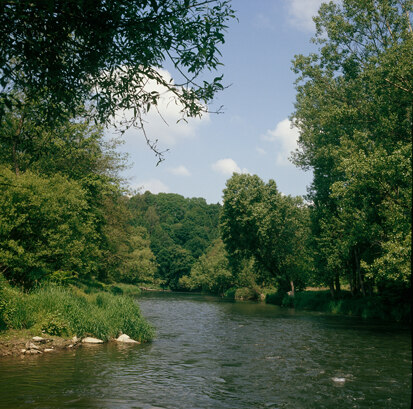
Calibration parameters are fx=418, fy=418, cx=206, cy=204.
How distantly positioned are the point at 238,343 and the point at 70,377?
9980 millimetres

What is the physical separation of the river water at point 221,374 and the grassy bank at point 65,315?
119 cm

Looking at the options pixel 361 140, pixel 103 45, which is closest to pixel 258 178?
pixel 361 140

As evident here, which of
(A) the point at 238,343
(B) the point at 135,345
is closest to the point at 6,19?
(B) the point at 135,345

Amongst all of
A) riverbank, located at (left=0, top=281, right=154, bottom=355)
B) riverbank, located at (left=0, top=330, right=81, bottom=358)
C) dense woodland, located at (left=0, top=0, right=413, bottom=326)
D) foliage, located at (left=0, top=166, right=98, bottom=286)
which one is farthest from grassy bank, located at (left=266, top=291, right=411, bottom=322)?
riverbank, located at (left=0, top=330, right=81, bottom=358)

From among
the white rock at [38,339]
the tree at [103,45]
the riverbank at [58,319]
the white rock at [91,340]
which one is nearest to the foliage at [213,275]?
the riverbank at [58,319]

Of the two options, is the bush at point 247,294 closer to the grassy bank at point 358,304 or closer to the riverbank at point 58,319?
the grassy bank at point 358,304

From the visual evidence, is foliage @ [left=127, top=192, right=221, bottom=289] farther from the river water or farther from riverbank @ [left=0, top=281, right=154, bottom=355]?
the river water

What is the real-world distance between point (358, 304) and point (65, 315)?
26.1m

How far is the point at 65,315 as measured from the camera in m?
17.6

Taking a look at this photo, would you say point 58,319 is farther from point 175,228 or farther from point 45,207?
point 175,228

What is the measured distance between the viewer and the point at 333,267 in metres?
36.0

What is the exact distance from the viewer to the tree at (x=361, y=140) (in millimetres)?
23578

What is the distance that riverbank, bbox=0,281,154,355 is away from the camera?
15977mm

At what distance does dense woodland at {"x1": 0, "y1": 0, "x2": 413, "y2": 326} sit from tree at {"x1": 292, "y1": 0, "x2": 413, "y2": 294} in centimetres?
10
